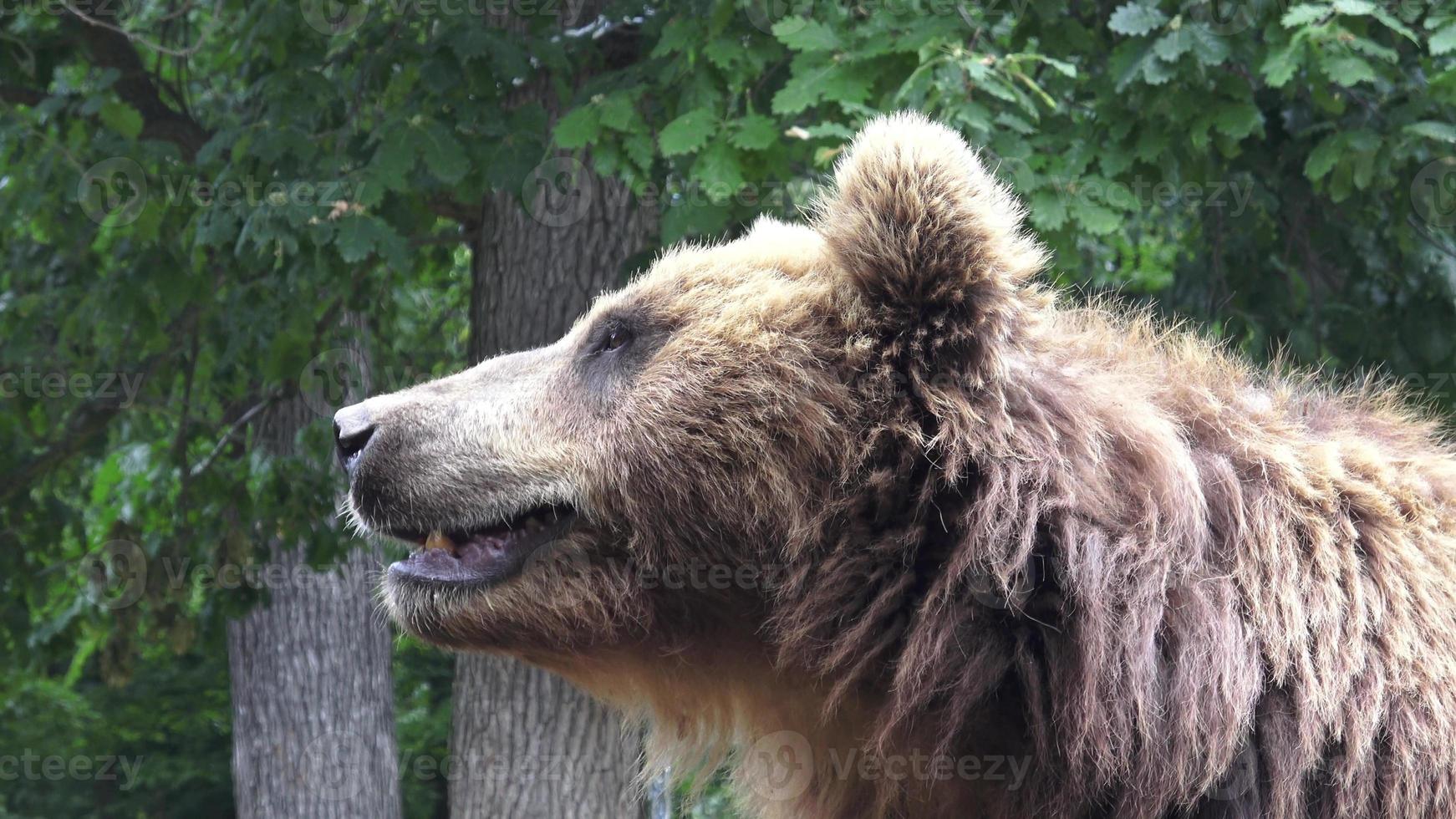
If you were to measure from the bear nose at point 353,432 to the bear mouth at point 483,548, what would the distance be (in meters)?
0.21

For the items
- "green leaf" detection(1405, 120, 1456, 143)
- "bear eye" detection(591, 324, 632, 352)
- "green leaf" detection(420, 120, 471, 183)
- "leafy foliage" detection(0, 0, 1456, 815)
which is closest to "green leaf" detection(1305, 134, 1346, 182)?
"leafy foliage" detection(0, 0, 1456, 815)

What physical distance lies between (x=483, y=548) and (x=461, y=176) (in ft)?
8.49

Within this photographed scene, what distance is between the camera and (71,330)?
288 inches

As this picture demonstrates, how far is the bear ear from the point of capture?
304 centimetres

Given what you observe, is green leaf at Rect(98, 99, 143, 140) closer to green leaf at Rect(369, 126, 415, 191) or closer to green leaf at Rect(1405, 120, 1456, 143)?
green leaf at Rect(369, 126, 415, 191)

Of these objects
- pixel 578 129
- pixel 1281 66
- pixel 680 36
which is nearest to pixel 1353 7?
pixel 1281 66

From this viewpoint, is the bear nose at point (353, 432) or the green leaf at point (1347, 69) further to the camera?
the green leaf at point (1347, 69)

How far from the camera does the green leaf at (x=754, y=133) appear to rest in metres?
5.24

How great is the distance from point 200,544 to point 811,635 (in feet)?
17.2

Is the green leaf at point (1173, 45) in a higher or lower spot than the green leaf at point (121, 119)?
higher

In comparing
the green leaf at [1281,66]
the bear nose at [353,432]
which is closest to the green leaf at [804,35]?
the green leaf at [1281,66]

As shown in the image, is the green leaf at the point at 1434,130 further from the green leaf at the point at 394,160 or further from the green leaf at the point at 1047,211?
the green leaf at the point at 394,160

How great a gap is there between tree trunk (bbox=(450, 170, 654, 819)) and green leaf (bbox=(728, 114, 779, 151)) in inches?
54.2

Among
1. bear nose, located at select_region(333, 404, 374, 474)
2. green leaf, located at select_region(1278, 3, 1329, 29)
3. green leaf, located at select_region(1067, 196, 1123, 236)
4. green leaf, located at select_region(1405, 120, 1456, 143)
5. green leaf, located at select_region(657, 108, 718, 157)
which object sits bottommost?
Result: bear nose, located at select_region(333, 404, 374, 474)
